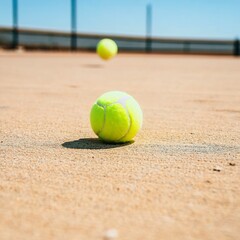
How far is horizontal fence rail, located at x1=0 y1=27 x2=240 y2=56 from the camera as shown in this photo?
89.4 feet

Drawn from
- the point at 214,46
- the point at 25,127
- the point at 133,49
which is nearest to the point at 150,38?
the point at 133,49

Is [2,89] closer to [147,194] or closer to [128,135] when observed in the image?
[128,135]

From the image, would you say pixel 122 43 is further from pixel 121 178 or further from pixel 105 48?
pixel 121 178

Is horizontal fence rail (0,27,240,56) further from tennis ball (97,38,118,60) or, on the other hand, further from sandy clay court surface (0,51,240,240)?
sandy clay court surface (0,51,240,240)

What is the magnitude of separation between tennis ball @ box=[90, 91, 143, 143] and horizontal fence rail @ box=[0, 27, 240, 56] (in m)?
24.8

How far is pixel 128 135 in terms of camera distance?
9.75 feet

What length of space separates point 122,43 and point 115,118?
29043mm

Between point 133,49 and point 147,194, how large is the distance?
30.9m

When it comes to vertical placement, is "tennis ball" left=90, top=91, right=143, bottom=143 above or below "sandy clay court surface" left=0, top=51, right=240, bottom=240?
above

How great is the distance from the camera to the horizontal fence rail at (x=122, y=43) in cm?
2725

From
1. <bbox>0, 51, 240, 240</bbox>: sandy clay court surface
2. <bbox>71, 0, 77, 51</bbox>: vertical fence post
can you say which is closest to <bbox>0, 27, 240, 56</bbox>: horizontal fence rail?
<bbox>71, 0, 77, 51</bbox>: vertical fence post

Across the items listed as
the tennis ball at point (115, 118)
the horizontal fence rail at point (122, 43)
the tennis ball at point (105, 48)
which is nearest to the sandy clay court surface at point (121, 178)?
the tennis ball at point (115, 118)

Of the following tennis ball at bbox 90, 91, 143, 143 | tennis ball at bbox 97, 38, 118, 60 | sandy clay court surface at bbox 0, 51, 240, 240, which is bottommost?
sandy clay court surface at bbox 0, 51, 240, 240

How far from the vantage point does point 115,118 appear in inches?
113
